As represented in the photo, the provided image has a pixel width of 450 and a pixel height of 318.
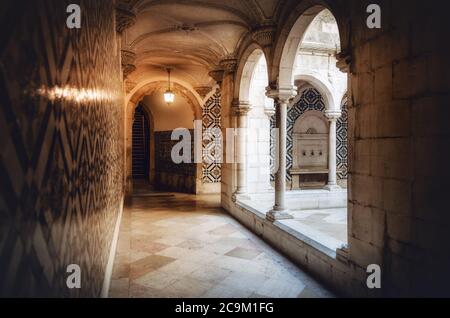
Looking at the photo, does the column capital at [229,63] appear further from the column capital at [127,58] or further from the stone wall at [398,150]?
the stone wall at [398,150]

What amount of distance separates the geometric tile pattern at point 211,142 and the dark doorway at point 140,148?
456cm

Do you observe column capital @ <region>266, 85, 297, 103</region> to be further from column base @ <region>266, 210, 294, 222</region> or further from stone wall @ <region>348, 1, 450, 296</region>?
stone wall @ <region>348, 1, 450, 296</region>

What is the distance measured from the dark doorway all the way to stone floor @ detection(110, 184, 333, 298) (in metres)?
8.36

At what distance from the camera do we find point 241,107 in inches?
265

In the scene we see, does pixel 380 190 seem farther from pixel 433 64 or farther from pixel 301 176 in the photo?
pixel 301 176

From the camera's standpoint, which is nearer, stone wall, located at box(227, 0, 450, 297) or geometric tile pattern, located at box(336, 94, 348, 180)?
stone wall, located at box(227, 0, 450, 297)

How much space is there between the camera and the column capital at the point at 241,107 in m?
6.73

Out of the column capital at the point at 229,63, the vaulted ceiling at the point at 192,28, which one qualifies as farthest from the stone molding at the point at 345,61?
the column capital at the point at 229,63

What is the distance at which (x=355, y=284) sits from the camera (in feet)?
9.30

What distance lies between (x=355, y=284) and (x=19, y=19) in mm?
2996

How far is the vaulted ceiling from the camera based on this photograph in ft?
16.4

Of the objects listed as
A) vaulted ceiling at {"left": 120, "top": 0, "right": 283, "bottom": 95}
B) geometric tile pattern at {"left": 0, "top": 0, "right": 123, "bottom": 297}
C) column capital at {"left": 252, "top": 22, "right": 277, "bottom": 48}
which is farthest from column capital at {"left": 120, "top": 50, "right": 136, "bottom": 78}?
geometric tile pattern at {"left": 0, "top": 0, "right": 123, "bottom": 297}
